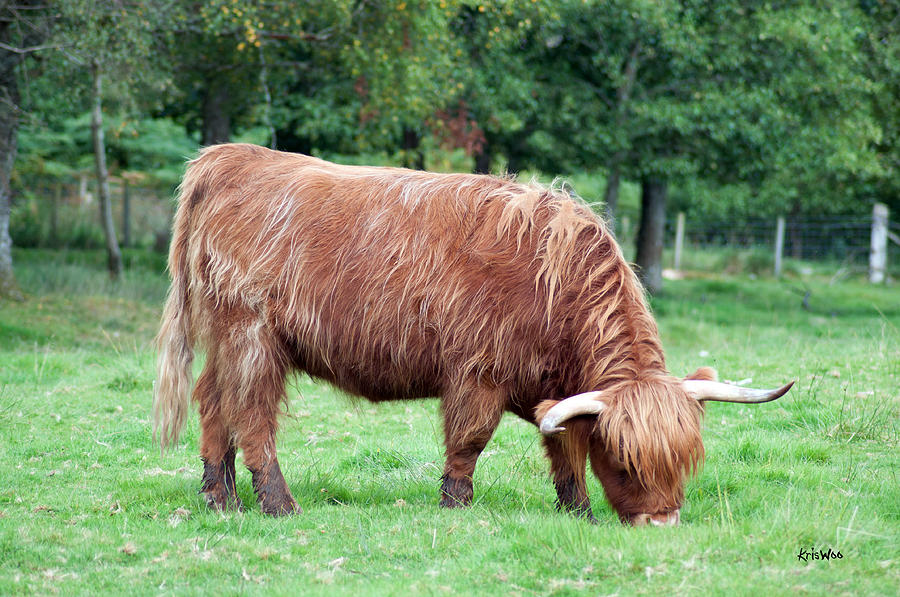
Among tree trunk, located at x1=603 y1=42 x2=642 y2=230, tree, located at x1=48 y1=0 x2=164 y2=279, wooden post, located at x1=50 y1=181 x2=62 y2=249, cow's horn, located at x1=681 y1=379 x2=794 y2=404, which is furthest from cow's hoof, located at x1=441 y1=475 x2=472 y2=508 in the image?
wooden post, located at x1=50 y1=181 x2=62 y2=249

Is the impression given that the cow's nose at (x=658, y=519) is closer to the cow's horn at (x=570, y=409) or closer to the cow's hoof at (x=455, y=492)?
the cow's horn at (x=570, y=409)

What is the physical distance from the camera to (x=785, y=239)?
1075 inches

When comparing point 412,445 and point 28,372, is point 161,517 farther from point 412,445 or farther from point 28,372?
point 28,372

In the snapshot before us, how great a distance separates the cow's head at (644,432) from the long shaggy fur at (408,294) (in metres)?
0.02

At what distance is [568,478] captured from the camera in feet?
16.2

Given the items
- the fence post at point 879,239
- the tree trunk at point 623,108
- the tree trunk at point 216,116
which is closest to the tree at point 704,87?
the tree trunk at point 623,108

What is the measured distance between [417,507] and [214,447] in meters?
1.28

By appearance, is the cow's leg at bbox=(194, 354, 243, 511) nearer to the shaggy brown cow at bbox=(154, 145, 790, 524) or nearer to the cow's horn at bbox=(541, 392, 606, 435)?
the shaggy brown cow at bbox=(154, 145, 790, 524)

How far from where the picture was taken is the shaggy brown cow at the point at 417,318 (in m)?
4.62

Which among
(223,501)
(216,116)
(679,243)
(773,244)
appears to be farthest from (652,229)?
(223,501)

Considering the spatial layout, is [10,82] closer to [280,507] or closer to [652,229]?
[280,507]

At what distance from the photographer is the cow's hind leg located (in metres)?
5.09

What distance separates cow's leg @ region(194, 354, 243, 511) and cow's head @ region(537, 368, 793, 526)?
191 centimetres

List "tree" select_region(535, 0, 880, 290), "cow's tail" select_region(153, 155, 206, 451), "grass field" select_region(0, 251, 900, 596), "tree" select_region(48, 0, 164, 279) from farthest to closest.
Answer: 1. "tree" select_region(535, 0, 880, 290)
2. "tree" select_region(48, 0, 164, 279)
3. "cow's tail" select_region(153, 155, 206, 451)
4. "grass field" select_region(0, 251, 900, 596)
